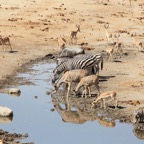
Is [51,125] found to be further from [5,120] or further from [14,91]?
[14,91]

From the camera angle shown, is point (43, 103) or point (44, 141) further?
point (43, 103)

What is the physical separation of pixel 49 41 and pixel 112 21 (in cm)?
1028

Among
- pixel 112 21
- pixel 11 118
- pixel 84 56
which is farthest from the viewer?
pixel 112 21

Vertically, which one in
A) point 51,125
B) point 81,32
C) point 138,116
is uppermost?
point 81,32

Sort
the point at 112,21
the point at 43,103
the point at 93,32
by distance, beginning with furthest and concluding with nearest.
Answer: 1. the point at 112,21
2. the point at 93,32
3. the point at 43,103

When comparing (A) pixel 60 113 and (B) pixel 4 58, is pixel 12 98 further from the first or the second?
(B) pixel 4 58

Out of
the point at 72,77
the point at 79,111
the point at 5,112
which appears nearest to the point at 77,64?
the point at 72,77

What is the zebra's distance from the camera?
27.8 meters

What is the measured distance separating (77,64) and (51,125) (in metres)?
7.39

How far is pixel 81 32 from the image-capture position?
44.0 metres

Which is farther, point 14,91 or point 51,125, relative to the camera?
point 14,91

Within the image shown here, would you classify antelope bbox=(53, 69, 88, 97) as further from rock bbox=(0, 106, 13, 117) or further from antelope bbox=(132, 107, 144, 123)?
antelope bbox=(132, 107, 144, 123)

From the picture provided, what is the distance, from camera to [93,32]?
43812 millimetres

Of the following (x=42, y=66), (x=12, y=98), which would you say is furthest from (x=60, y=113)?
(x=42, y=66)
